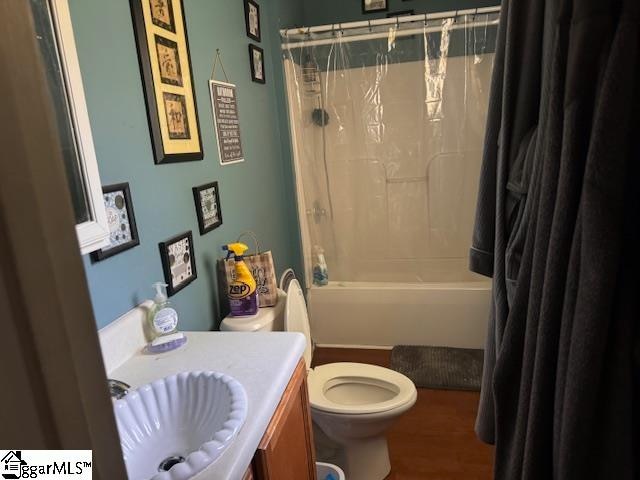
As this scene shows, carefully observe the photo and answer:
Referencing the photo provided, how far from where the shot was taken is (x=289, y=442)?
109cm

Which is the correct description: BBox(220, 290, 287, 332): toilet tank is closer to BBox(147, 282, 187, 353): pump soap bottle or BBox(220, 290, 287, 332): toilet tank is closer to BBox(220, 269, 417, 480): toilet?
BBox(220, 269, 417, 480): toilet

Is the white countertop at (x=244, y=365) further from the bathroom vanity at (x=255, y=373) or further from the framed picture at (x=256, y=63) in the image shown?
the framed picture at (x=256, y=63)

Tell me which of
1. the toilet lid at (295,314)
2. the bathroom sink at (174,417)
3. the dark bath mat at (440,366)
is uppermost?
the bathroom sink at (174,417)

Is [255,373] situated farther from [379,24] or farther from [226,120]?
[379,24]

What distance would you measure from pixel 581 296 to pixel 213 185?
1368 mm

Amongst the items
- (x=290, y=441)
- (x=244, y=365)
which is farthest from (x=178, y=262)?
(x=290, y=441)

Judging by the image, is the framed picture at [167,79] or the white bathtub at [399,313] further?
the white bathtub at [399,313]

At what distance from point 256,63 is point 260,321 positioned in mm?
1343

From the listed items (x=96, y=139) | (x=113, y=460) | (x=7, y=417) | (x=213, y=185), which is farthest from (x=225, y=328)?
(x=7, y=417)

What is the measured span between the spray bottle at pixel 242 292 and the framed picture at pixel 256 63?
1.03 meters

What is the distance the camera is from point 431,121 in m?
2.59

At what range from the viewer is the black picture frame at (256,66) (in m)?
2.15

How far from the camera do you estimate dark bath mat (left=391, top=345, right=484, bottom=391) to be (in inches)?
90.3

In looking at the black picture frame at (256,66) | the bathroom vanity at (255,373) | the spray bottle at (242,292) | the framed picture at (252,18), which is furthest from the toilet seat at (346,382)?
the framed picture at (252,18)
